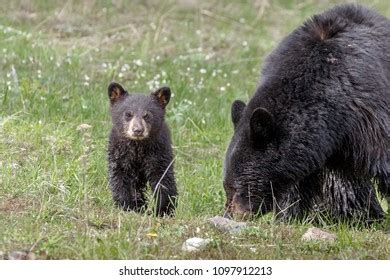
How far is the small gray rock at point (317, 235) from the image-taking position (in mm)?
7176

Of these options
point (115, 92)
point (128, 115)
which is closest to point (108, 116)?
point (115, 92)

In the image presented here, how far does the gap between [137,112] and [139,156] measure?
388 millimetres

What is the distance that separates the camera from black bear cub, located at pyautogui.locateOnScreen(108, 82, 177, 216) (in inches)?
329

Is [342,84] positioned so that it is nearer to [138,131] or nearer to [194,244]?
[138,131]

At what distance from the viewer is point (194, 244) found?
671 centimetres

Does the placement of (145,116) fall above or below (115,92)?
below

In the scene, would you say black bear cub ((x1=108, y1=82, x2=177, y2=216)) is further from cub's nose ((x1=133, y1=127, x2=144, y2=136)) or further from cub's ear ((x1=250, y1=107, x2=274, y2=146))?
cub's ear ((x1=250, y1=107, x2=274, y2=146))

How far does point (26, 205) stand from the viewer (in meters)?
7.70

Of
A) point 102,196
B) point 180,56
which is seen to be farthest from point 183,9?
point 102,196

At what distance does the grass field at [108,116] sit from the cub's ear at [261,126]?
67cm

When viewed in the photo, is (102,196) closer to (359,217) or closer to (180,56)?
(359,217)

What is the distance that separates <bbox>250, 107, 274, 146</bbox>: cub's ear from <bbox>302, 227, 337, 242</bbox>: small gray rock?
807 mm

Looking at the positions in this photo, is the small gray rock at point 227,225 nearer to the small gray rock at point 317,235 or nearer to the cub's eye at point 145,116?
the small gray rock at point 317,235

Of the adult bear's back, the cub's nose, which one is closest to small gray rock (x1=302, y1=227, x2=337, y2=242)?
the adult bear's back
